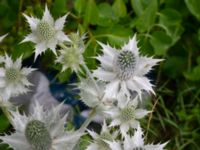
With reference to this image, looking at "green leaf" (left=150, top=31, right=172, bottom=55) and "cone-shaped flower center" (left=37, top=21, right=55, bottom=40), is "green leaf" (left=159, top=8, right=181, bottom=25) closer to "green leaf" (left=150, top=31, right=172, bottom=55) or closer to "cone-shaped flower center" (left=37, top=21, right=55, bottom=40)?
"green leaf" (left=150, top=31, right=172, bottom=55)

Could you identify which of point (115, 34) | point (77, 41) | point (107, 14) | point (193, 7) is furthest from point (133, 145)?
point (193, 7)

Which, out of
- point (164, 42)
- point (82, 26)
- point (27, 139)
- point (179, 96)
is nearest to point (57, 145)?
point (27, 139)

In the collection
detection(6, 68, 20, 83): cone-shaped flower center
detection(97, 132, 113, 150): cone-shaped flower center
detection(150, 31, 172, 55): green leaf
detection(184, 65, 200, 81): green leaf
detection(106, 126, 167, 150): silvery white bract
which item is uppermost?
detection(6, 68, 20, 83): cone-shaped flower center

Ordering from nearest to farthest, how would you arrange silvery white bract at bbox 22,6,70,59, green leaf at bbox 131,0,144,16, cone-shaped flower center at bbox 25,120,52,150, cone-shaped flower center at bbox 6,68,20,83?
cone-shaped flower center at bbox 25,120,52,150 < silvery white bract at bbox 22,6,70,59 < cone-shaped flower center at bbox 6,68,20,83 < green leaf at bbox 131,0,144,16

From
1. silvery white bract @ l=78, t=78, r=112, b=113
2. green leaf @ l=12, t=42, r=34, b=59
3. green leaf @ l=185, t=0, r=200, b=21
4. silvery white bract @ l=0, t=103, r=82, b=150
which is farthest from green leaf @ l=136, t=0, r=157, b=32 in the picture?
silvery white bract @ l=0, t=103, r=82, b=150

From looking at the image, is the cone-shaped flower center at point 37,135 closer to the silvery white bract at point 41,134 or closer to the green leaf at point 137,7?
the silvery white bract at point 41,134

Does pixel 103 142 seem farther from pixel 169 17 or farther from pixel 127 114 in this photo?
pixel 169 17
